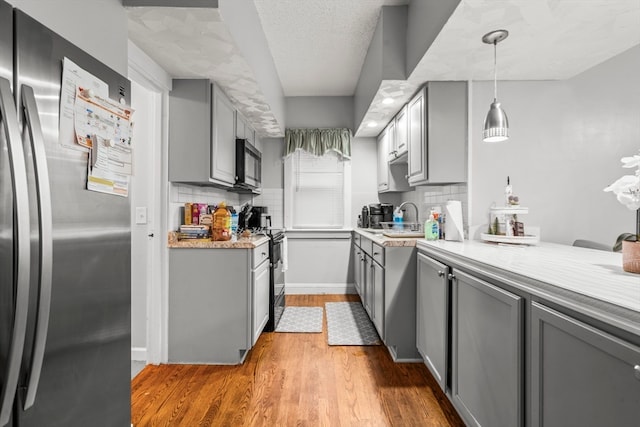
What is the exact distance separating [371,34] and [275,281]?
240 centimetres

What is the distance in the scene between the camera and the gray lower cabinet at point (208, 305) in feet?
8.10

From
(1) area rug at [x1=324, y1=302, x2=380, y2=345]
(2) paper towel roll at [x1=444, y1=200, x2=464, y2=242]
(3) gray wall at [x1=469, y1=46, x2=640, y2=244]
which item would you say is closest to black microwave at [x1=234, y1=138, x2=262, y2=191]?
(1) area rug at [x1=324, y1=302, x2=380, y2=345]

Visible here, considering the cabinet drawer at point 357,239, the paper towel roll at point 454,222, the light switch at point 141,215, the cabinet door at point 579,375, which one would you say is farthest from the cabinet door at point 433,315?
the light switch at point 141,215

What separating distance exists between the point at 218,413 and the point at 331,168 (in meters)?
3.31

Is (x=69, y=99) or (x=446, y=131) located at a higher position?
(x=446, y=131)

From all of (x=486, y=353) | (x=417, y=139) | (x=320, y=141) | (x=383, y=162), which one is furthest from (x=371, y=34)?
(x=486, y=353)

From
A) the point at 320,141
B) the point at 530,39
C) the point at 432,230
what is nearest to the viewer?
the point at 530,39

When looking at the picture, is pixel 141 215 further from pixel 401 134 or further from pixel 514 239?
pixel 514 239

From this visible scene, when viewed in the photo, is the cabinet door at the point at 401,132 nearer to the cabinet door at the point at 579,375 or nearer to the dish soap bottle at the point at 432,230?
the dish soap bottle at the point at 432,230

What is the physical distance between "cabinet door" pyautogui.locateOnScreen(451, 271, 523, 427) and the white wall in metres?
1.82

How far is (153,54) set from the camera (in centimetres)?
211

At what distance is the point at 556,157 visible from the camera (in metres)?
2.50

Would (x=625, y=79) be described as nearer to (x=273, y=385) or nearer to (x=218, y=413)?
(x=273, y=385)

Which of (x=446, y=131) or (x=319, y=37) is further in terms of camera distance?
(x=319, y=37)
